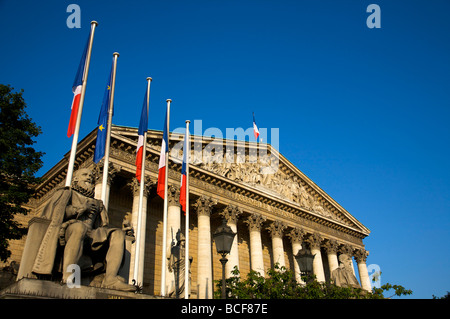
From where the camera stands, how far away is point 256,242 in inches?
1027

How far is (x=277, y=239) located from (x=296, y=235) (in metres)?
2.73

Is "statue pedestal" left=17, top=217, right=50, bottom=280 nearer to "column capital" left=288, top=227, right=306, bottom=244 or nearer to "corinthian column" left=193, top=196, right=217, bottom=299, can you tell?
"corinthian column" left=193, top=196, right=217, bottom=299

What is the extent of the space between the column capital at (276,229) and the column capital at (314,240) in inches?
161

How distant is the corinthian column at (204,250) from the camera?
21203 mm

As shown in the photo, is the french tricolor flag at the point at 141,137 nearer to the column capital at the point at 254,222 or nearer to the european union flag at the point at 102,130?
the european union flag at the point at 102,130

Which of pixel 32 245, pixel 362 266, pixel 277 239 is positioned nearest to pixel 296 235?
pixel 277 239

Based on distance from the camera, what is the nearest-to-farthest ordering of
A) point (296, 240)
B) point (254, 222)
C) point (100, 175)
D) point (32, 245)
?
point (32, 245) < point (100, 175) < point (254, 222) < point (296, 240)

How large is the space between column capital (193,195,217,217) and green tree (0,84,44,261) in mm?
9801

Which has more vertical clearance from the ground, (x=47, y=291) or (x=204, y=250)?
(x=204, y=250)

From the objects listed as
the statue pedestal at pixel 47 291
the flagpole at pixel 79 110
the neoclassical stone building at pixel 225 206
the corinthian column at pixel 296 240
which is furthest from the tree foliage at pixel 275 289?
the corinthian column at pixel 296 240

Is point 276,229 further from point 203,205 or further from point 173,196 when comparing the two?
point 173,196
